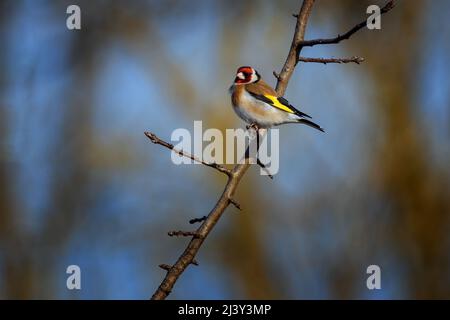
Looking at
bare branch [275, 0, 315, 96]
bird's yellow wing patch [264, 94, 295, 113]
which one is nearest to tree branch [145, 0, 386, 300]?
bare branch [275, 0, 315, 96]

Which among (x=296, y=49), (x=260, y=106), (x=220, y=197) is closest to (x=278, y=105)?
(x=260, y=106)

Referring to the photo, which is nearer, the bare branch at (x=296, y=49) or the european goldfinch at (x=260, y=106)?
the bare branch at (x=296, y=49)

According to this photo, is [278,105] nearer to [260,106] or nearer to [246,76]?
[260,106]

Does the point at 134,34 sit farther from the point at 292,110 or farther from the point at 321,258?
the point at 292,110

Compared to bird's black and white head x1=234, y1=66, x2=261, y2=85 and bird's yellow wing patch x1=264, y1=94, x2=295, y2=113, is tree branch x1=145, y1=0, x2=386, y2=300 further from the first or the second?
bird's black and white head x1=234, y1=66, x2=261, y2=85

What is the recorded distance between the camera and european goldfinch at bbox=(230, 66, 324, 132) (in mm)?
6402

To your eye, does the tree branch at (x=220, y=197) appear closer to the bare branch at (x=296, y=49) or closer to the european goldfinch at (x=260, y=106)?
the bare branch at (x=296, y=49)

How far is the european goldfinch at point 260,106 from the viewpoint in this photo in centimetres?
640

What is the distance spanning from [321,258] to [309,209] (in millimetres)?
750

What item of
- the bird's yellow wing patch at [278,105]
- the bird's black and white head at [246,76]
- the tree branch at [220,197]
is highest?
the bird's black and white head at [246,76]

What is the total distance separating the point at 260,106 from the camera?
652cm

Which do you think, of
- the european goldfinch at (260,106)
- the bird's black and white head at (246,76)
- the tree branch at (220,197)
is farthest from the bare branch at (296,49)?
the bird's black and white head at (246,76)

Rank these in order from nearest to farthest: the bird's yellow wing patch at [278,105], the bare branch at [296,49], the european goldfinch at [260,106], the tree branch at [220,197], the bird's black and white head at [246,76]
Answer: the tree branch at [220,197]
the bare branch at [296,49]
the bird's yellow wing patch at [278,105]
the european goldfinch at [260,106]
the bird's black and white head at [246,76]
